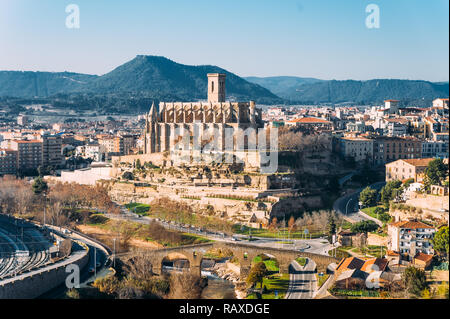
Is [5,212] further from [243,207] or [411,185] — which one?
[411,185]

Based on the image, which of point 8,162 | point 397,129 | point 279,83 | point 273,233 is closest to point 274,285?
point 273,233

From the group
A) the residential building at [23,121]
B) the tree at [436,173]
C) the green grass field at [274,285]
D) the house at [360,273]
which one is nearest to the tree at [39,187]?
the green grass field at [274,285]

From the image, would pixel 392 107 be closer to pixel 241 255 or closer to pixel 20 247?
pixel 241 255

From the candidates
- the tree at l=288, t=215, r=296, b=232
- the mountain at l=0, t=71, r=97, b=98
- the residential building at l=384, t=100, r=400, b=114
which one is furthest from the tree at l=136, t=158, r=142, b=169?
the mountain at l=0, t=71, r=97, b=98

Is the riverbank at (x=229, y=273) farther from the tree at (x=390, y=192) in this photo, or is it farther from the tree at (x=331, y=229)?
the tree at (x=390, y=192)

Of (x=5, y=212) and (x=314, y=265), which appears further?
(x=5, y=212)
